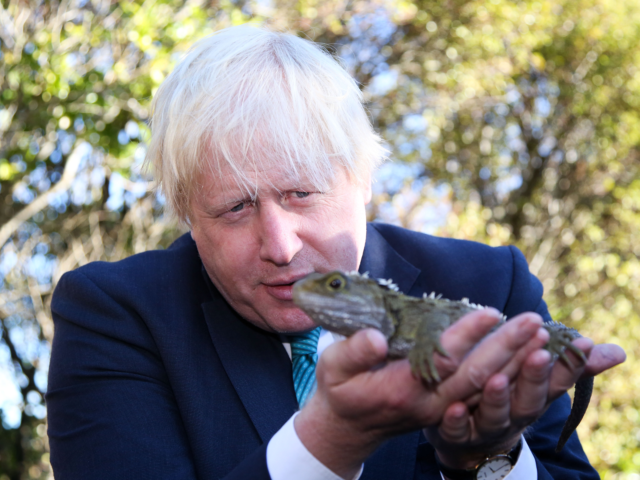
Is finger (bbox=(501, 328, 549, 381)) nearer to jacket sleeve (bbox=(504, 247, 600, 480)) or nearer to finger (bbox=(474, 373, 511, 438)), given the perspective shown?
finger (bbox=(474, 373, 511, 438))

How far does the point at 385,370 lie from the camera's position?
2037mm

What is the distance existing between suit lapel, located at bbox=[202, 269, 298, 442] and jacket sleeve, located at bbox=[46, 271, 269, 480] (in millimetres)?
366

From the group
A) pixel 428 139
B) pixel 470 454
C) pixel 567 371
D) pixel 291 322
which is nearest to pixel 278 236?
pixel 291 322

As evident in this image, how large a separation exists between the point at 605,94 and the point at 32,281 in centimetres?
1137

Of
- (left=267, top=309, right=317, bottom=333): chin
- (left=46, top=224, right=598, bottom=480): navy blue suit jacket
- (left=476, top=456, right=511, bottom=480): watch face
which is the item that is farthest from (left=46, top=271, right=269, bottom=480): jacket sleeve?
(left=476, top=456, right=511, bottom=480): watch face

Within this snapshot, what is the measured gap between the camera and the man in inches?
114

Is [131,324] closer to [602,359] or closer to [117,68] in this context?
[602,359]

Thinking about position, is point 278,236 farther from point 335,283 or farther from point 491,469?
point 491,469

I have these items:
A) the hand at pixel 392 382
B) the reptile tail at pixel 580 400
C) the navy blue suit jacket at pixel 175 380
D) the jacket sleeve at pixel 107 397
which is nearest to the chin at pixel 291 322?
the navy blue suit jacket at pixel 175 380

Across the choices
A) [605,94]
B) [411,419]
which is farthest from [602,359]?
[605,94]

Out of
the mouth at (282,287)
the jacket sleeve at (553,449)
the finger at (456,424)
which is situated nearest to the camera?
the finger at (456,424)

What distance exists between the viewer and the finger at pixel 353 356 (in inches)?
74.5

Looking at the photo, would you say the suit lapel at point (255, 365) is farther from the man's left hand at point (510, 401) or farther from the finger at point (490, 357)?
the finger at point (490, 357)

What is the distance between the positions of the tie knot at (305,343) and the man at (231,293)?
61 millimetres
